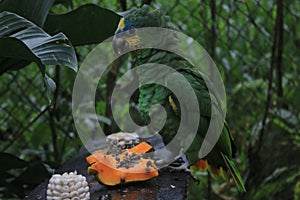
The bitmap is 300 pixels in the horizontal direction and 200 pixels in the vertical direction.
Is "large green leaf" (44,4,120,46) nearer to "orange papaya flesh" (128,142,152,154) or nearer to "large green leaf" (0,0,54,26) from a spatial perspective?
"large green leaf" (0,0,54,26)

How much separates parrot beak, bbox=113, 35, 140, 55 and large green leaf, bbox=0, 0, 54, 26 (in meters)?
0.30

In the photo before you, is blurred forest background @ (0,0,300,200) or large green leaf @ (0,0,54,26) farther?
blurred forest background @ (0,0,300,200)

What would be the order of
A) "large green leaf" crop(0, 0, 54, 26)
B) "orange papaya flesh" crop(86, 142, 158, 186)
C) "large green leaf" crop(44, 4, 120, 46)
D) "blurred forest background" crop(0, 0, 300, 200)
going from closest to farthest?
"orange papaya flesh" crop(86, 142, 158, 186), "large green leaf" crop(0, 0, 54, 26), "large green leaf" crop(44, 4, 120, 46), "blurred forest background" crop(0, 0, 300, 200)

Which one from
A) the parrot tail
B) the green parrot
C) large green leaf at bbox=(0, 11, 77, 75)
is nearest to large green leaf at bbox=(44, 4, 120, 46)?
the green parrot

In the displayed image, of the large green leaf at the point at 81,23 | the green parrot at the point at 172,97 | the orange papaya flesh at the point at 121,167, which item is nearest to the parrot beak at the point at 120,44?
the green parrot at the point at 172,97

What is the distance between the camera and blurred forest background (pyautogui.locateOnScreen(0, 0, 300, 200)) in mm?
2000

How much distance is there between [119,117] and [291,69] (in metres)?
0.94

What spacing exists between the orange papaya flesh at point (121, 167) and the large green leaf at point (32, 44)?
11.2 inches

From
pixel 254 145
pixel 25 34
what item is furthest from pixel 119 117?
pixel 25 34

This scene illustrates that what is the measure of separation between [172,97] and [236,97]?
3.31 feet

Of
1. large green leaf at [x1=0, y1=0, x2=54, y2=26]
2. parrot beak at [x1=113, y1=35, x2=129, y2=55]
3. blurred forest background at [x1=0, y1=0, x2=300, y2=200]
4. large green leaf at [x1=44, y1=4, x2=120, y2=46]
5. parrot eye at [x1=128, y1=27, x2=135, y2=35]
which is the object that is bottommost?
blurred forest background at [x1=0, y1=0, x2=300, y2=200]

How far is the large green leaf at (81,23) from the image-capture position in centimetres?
129

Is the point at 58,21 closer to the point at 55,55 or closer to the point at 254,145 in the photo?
the point at 55,55

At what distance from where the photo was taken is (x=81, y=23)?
129 centimetres
